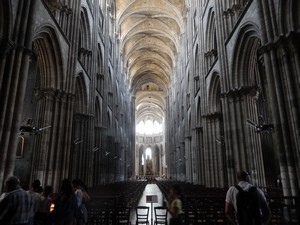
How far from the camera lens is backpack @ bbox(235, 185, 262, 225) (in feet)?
13.3

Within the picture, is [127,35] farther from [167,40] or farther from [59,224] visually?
[59,224]

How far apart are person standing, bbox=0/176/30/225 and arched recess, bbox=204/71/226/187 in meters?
15.5

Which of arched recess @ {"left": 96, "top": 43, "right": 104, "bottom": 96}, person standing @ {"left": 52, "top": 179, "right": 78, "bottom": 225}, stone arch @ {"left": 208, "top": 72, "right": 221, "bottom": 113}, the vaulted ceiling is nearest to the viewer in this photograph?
person standing @ {"left": 52, "top": 179, "right": 78, "bottom": 225}

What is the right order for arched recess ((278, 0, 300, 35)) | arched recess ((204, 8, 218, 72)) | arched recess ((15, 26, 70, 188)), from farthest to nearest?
arched recess ((204, 8, 218, 72)), arched recess ((15, 26, 70, 188)), arched recess ((278, 0, 300, 35))

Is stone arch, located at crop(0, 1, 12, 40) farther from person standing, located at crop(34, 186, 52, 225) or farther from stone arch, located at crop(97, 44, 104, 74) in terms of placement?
stone arch, located at crop(97, 44, 104, 74)

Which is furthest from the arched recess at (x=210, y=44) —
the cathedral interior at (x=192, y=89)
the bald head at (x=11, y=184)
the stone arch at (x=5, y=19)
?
the bald head at (x=11, y=184)

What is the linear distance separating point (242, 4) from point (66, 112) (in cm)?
1184

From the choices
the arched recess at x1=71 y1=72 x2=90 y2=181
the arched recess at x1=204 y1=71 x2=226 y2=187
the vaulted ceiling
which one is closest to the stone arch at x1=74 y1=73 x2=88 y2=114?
the arched recess at x1=71 y1=72 x2=90 y2=181

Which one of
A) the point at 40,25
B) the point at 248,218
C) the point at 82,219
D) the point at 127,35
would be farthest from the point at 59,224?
the point at 127,35

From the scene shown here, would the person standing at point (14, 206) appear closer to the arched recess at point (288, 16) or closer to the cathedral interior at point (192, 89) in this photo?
the cathedral interior at point (192, 89)

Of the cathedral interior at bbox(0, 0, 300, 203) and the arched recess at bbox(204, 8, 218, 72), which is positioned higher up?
the arched recess at bbox(204, 8, 218, 72)

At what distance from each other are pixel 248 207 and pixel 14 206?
3.84m

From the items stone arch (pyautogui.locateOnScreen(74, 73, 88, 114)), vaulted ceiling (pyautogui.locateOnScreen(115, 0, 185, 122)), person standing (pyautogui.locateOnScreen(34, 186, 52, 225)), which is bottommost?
person standing (pyautogui.locateOnScreen(34, 186, 52, 225))

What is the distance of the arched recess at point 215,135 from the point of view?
59.3 feet
